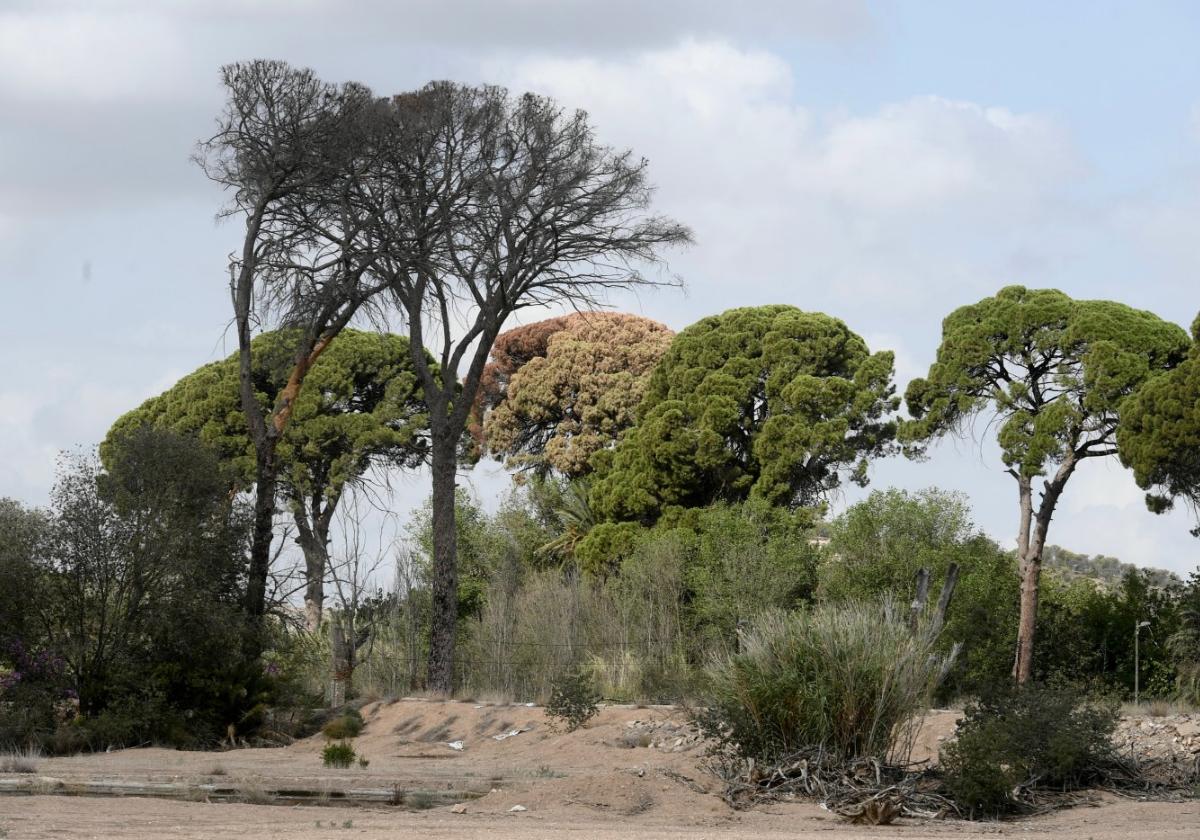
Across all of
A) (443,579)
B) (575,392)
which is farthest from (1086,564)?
(443,579)

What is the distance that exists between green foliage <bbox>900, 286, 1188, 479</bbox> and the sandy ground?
11.3 metres

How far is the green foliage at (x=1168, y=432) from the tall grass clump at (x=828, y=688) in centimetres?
1319

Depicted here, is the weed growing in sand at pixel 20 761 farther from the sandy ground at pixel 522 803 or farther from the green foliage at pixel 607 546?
the green foliage at pixel 607 546

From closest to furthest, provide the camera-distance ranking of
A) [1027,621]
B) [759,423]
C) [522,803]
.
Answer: [522,803]
[1027,621]
[759,423]

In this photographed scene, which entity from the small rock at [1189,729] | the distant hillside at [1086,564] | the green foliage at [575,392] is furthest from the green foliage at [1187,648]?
the distant hillside at [1086,564]

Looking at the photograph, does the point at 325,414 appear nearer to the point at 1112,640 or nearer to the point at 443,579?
the point at 443,579

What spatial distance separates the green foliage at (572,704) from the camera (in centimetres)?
2127

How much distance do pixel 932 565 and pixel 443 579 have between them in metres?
9.51

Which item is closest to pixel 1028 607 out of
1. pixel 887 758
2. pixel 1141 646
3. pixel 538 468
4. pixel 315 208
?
pixel 1141 646

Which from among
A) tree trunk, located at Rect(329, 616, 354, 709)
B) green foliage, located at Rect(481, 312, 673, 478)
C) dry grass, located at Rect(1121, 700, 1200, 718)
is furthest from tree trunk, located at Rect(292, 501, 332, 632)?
dry grass, located at Rect(1121, 700, 1200, 718)

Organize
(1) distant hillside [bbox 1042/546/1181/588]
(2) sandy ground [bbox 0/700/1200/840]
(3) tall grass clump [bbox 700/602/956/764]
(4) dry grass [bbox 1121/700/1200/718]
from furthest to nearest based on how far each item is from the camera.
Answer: (1) distant hillside [bbox 1042/546/1181/588], (4) dry grass [bbox 1121/700/1200/718], (3) tall grass clump [bbox 700/602/956/764], (2) sandy ground [bbox 0/700/1200/840]

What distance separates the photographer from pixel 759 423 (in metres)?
36.2

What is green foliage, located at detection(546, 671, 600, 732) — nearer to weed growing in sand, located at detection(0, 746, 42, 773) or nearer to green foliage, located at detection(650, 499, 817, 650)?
green foliage, located at detection(650, 499, 817, 650)

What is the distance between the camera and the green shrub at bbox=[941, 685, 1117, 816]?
14188 millimetres
